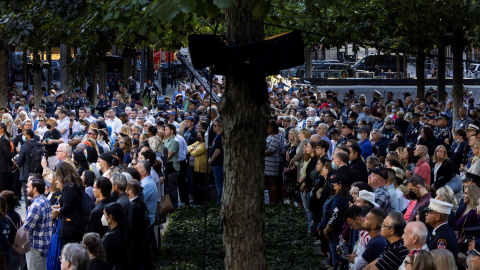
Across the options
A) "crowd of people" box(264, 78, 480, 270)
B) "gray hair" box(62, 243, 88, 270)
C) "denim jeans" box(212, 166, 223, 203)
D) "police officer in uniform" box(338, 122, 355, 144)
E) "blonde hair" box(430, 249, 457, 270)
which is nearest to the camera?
"blonde hair" box(430, 249, 457, 270)

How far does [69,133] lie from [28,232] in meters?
10.2

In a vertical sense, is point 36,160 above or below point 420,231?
above

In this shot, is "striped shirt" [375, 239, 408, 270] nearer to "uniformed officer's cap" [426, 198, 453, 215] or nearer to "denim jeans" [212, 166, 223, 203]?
"uniformed officer's cap" [426, 198, 453, 215]

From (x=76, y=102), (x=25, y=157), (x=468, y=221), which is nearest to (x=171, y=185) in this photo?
(x=25, y=157)

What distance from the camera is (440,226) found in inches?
319

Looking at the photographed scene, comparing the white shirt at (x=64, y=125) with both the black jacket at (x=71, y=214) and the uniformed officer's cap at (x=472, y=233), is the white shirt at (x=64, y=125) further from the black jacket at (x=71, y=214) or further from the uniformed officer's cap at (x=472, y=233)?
the uniformed officer's cap at (x=472, y=233)

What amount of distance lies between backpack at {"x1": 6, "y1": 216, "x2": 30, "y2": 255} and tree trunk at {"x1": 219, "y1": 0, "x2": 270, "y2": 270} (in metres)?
3.98

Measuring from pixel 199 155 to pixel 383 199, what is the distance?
6.16 meters

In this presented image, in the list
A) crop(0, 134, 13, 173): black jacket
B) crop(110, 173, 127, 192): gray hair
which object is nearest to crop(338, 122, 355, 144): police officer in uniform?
crop(110, 173, 127, 192): gray hair

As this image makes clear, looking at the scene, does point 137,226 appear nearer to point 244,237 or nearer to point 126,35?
point 126,35

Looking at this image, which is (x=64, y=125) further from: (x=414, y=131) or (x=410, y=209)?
(x=410, y=209)

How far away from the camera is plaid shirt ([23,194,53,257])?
9570 mm

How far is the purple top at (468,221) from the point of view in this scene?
8547 millimetres

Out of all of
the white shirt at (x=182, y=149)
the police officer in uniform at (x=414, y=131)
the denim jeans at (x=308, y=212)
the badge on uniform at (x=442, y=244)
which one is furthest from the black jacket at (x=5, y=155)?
the badge on uniform at (x=442, y=244)
